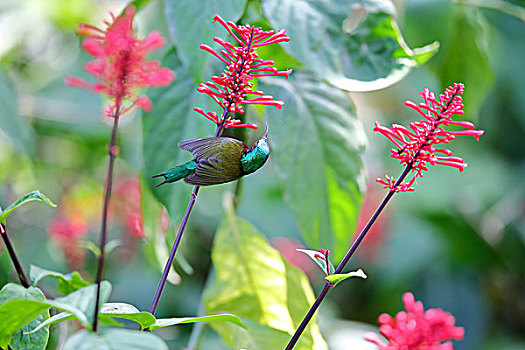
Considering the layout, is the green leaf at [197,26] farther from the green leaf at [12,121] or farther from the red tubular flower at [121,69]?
the green leaf at [12,121]

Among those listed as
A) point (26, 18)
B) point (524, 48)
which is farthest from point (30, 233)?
point (524, 48)

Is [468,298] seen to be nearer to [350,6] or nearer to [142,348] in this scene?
[350,6]

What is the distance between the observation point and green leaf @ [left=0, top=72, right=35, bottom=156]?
569 mm

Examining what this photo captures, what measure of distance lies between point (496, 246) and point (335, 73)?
0.75 meters

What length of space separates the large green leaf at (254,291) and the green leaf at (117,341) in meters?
0.17

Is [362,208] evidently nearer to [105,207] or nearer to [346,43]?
[346,43]

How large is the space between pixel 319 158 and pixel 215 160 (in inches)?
8.5

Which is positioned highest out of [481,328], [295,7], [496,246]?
[295,7]

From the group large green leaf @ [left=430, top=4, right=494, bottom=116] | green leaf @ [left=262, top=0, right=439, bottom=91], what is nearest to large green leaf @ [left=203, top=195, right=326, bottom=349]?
green leaf @ [left=262, top=0, right=439, bottom=91]

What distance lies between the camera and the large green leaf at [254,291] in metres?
0.39

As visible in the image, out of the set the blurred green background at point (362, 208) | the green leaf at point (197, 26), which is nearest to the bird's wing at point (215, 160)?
the green leaf at point (197, 26)

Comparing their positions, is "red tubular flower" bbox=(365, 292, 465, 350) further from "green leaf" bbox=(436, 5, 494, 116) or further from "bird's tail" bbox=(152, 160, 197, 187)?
"green leaf" bbox=(436, 5, 494, 116)

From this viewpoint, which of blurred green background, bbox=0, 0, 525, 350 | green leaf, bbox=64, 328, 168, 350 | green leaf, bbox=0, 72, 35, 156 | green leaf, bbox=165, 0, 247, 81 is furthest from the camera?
blurred green background, bbox=0, 0, 525, 350

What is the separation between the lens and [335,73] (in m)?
0.40
